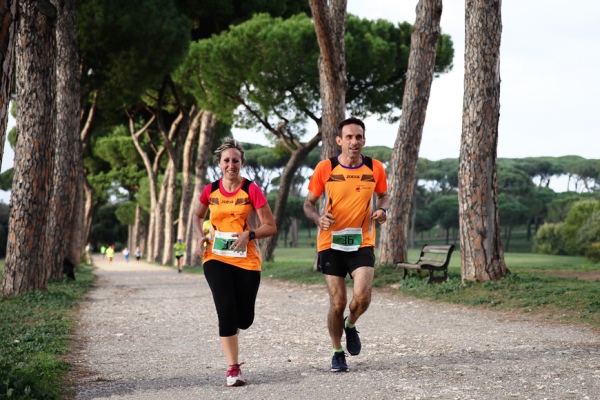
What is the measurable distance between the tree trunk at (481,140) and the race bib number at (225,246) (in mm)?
7715

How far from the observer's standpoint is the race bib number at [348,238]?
5.92m

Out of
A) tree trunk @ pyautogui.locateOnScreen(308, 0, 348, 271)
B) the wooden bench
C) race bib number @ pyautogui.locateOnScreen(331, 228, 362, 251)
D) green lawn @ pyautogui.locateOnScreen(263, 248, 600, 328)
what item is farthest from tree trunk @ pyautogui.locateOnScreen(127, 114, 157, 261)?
race bib number @ pyautogui.locateOnScreen(331, 228, 362, 251)

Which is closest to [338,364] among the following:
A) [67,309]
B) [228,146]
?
[228,146]

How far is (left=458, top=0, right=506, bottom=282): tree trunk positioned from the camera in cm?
1271

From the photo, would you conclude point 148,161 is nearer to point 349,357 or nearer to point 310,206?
point 349,357

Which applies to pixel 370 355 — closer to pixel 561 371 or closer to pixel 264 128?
pixel 561 371

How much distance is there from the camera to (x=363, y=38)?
78.4 ft

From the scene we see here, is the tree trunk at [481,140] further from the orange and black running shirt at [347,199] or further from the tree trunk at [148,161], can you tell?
the tree trunk at [148,161]

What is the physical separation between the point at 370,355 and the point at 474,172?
6322 mm

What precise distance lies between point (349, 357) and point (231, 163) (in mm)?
2150

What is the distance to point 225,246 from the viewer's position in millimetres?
5684

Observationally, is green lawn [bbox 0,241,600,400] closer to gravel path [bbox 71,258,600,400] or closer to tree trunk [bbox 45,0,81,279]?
gravel path [bbox 71,258,600,400]

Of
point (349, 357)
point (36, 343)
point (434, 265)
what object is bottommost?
point (36, 343)

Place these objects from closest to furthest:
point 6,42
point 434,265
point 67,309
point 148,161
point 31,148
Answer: point 6,42 → point 67,309 → point 31,148 → point 434,265 → point 148,161
